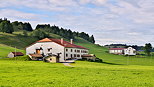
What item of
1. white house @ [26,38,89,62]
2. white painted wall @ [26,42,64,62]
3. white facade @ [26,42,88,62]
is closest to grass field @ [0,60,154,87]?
white facade @ [26,42,88,62]

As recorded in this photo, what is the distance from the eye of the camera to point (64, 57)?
95062mm

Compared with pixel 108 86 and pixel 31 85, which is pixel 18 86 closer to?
pixel 31 85

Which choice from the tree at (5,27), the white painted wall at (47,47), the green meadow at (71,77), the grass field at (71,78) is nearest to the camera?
the grass field at (71,78)

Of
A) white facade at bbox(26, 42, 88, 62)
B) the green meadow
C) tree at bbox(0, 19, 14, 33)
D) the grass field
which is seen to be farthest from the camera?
tree at bbox(0, 19, 14, 33)

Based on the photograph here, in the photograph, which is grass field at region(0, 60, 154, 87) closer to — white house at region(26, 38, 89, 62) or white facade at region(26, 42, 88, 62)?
white facade at region(26, 42, 88, 62)

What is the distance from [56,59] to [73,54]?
2292 cm

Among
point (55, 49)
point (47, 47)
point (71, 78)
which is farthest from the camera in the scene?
point (47, 47)

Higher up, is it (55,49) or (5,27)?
(5,27)

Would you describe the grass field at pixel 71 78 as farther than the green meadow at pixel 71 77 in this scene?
No

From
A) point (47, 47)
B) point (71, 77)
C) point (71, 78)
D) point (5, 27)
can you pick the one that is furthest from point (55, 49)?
point (5, 27)

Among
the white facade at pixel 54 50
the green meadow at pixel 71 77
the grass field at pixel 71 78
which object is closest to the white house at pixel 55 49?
the white facade at pixel 54 50

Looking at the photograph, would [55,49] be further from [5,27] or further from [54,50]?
[5,27]

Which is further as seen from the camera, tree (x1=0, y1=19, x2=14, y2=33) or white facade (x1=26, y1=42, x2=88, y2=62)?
tree (x1=0, y1=19, x2=14, y2=33)

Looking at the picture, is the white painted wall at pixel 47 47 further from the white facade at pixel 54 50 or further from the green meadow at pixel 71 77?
the green meadow at pixel 71 77
